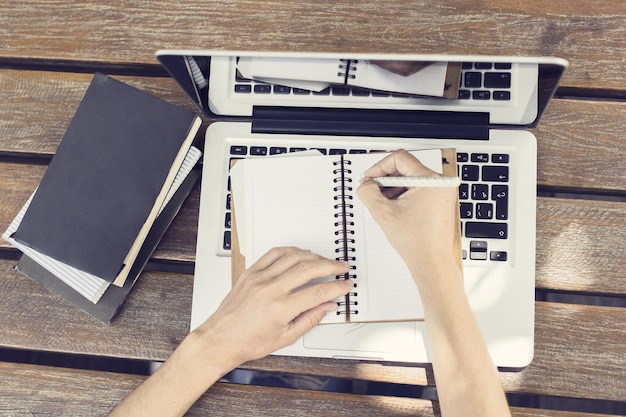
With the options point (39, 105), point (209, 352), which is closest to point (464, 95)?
point (209, 352)

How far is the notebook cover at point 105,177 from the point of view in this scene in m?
0.82

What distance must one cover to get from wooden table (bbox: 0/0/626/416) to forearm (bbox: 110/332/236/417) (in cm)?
6

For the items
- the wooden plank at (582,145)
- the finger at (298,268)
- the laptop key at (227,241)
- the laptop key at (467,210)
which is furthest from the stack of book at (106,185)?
the wooden plank at (582,145)

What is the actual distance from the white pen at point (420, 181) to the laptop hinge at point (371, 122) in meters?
0.15

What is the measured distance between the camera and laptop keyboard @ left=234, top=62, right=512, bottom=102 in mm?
824

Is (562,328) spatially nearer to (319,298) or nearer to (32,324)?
(319,298)

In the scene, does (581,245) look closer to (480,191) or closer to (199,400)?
(480,191)

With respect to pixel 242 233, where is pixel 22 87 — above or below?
above

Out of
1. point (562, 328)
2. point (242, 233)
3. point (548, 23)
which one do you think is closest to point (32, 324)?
point (242, 233)

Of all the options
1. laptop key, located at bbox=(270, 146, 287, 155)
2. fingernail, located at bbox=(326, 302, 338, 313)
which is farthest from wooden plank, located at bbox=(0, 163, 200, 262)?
fingernail, located at bbox=(326, 302, 338, 313)

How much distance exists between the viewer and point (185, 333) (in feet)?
2.89

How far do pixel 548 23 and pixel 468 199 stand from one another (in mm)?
287

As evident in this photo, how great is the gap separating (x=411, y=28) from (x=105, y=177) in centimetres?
50

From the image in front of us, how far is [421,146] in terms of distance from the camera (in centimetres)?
86
